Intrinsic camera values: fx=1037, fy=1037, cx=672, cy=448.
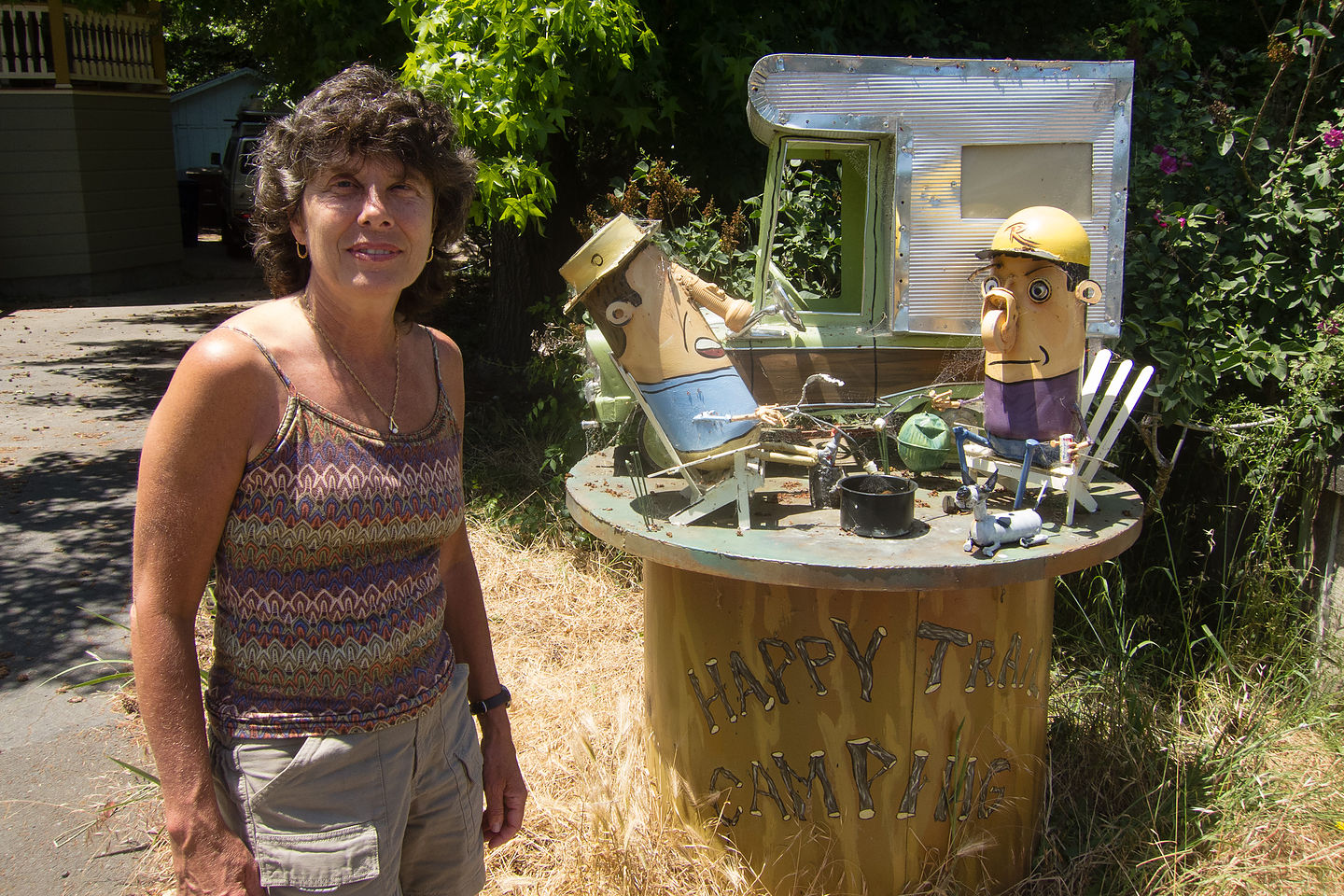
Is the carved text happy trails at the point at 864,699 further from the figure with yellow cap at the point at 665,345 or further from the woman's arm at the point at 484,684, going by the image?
the woman's arm at the point at 484,684

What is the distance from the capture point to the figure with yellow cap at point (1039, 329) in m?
2.45

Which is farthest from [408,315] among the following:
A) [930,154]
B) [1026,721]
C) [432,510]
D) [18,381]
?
[18,381]

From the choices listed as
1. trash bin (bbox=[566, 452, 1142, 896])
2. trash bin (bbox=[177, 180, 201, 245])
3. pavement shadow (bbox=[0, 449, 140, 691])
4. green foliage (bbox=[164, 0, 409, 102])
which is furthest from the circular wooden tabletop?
trash bin (bbox=[177, 180, 201, 245])

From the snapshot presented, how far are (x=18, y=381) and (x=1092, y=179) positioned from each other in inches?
364

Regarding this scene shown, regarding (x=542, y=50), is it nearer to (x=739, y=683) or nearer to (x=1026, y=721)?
(x=739, y=683)

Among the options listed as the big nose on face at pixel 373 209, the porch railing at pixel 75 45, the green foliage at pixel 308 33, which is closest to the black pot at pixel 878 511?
the big nose on face at pixel 373 209

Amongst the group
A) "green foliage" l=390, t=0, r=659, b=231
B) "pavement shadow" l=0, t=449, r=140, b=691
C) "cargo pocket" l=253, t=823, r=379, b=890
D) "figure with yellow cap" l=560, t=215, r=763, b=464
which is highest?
"green foliage" l=390, t=0, r=659, b=231

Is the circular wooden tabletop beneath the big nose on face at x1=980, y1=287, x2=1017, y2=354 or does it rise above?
beneath

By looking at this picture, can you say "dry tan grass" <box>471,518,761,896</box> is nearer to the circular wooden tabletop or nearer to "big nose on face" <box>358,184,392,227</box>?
the circular wooden tabletop

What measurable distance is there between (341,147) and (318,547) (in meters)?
0.65

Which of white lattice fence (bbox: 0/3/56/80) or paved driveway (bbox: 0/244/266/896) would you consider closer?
paved driveway (bbox: 0/244/266/896)

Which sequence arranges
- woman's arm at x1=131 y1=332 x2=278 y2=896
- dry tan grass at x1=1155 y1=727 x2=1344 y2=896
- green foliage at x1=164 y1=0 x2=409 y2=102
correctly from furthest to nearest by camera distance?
1. green foliage at x1=164 y1=0 x2=409 y2=102
2. dry tan grass at x1=1155 y1=727 x2=1344 y2=896
3. woman's arm at x1=131 y1=332 x2=278 y2=896

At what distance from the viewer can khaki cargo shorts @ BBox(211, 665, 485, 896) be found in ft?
5.31

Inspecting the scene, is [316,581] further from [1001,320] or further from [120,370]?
[120,370]
